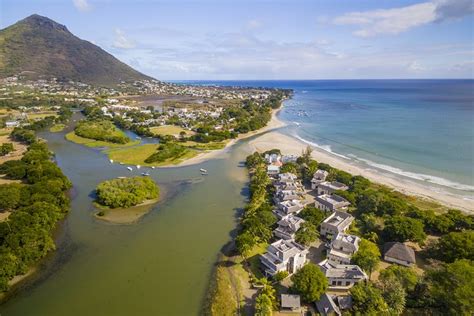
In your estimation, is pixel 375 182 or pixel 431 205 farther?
pixel 375 182

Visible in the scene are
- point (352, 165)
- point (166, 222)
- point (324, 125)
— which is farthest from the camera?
point (324, 125)

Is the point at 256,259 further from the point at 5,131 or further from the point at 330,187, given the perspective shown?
the point at 5,131

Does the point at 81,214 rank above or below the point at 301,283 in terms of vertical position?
below

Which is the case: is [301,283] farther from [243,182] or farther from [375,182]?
[375,182]

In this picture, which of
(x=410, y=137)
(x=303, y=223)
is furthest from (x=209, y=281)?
(x=410, y=137)

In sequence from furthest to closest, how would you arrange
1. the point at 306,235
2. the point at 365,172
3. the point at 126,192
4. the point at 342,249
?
the point at 365,172
the point at 126,192
the point at 306,235
the point at 342,249

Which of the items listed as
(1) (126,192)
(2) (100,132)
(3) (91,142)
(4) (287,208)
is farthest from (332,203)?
(2) (100,132)

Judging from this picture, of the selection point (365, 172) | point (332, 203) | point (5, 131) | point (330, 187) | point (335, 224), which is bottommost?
point (5, 131)
